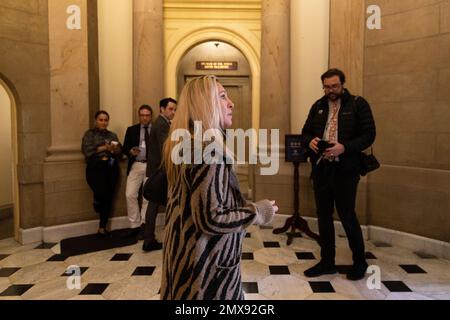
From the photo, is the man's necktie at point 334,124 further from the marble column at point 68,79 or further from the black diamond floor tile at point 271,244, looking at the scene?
the marble column at point 68,79

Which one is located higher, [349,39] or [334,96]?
[349,39]

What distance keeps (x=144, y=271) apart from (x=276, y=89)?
10.3ft

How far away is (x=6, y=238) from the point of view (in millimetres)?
4793

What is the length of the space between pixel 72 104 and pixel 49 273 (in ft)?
7.45

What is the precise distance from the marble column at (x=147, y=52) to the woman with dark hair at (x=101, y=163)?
64 centimetres

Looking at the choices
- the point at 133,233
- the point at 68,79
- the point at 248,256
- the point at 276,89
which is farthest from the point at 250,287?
the point at 68,79

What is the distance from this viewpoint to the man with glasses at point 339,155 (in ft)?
10.4

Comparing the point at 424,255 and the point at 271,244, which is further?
the point at 271,244

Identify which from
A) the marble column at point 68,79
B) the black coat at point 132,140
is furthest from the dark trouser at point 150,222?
the marble column at point 68,79

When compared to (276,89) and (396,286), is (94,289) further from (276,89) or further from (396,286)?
(276,89)

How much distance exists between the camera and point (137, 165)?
4707mm

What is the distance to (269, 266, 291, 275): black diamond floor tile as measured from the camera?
3514mm
